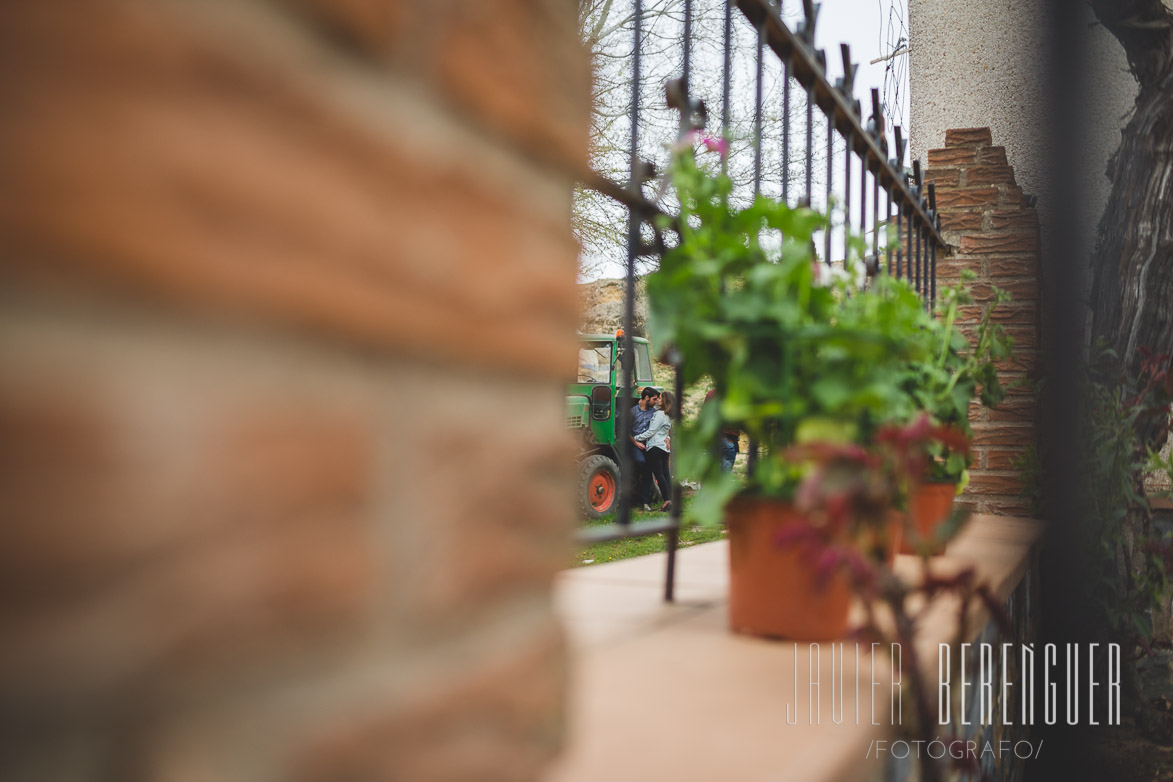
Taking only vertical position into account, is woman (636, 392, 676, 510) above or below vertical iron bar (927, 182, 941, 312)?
below

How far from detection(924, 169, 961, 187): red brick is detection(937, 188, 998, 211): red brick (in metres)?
0.03

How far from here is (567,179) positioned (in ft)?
1.57

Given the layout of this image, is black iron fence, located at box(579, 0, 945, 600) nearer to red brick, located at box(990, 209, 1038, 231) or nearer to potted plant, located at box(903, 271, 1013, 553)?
potted plant, located at box(903, 271, 1013, 553)

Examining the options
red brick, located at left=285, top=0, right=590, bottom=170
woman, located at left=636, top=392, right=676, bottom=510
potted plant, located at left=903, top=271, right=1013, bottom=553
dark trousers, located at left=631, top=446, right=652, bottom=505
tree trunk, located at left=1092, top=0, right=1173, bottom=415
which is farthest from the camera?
dark trousers, located at left=631, top=446, right=652, bottom=505

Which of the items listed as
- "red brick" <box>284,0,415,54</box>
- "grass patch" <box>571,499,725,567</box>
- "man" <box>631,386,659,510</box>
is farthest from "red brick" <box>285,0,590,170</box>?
"man" <box>631,386,659,510</box>

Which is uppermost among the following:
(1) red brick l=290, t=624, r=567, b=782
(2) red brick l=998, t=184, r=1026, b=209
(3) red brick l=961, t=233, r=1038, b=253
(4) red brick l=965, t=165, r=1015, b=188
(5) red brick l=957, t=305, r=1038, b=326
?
(4) red brick l=965, t=165, r=1015, b=188

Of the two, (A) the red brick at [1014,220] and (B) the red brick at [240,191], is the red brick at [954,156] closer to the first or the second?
(A) the red brick at [1014,220]

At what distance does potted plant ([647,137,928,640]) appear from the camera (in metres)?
0.98

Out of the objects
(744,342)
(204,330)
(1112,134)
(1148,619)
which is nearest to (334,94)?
(204,330)

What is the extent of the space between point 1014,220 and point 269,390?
12.4ft

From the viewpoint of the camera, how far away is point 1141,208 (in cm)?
272

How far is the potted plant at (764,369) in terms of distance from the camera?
98cm

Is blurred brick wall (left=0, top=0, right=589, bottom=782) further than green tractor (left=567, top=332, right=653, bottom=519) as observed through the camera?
No

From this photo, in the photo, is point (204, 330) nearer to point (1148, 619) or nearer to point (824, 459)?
point (824, 459)
